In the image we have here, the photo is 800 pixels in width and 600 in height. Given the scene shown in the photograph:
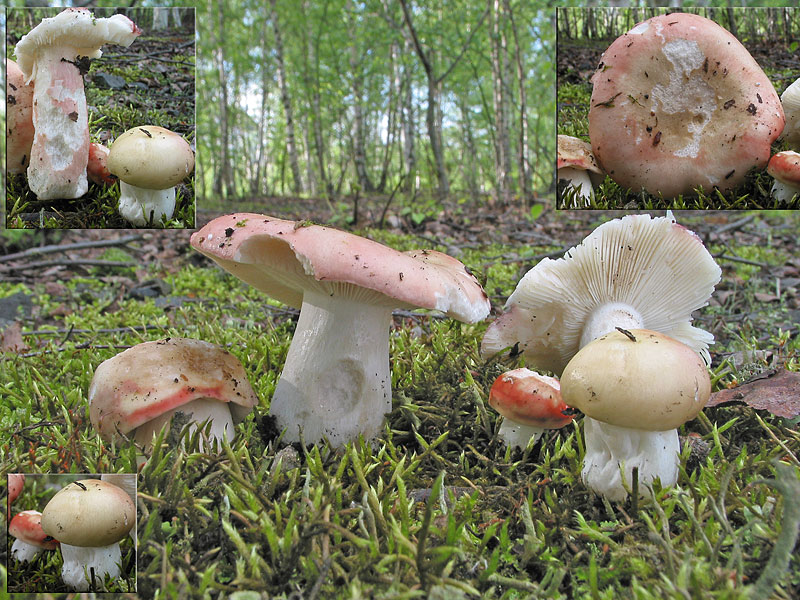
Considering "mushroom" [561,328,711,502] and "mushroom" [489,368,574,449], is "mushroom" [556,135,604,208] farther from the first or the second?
"mushroom" [561,328,711,502]

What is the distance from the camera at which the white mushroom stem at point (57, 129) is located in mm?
2965

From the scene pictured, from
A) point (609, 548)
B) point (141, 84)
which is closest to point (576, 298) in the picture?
point (609, 548)

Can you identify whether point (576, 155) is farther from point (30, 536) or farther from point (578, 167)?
point (30, 536)

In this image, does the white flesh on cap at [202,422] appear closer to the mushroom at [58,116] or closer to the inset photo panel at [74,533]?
the inset photo panel at [74,533]

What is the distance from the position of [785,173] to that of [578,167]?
1.05 meters

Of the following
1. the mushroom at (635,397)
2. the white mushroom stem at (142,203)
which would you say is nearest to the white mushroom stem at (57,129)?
the white mushroom stem at (142,203)

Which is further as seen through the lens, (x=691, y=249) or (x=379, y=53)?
(x=379, y=53)

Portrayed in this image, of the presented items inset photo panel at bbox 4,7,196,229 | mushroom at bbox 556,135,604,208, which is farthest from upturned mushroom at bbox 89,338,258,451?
mushroom at bbox 556,135,604,208

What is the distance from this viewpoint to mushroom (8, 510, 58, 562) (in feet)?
5.15

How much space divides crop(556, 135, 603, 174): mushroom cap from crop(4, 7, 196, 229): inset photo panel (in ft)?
7.04

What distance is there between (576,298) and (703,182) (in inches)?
57.9

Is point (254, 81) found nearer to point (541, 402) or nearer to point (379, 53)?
point (379, 53)

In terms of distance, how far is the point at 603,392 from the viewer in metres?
1.63

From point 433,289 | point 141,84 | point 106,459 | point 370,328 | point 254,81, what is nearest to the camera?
point 433,289
